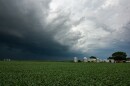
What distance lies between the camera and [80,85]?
5156 mm

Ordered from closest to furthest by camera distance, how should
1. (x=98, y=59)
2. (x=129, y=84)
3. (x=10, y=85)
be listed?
(x=10, y=85) < (x=129, y=84) < (x=98, y=59)

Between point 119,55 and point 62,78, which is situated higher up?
point 119,55

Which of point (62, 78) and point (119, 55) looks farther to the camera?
point (119, 55)

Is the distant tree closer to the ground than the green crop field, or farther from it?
farther from it

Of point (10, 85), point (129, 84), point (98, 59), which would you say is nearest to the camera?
point (10, 85)

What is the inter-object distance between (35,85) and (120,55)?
89160 mm

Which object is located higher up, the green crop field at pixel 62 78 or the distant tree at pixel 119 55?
the distant tree at pixel 119 55

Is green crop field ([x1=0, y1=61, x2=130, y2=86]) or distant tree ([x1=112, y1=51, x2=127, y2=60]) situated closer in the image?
green crop field ([x1=0, y1=61, x2=130, y2=86])

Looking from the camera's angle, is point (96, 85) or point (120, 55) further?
point (120, 55)

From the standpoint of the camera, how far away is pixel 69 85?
16.9ft

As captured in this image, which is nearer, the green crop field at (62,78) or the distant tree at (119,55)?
the green crop field at (62,78)

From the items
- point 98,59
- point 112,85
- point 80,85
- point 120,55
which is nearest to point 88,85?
point 80,85

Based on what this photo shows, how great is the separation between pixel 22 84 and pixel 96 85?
1.82 meters

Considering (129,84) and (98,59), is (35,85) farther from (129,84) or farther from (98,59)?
(98,59)
